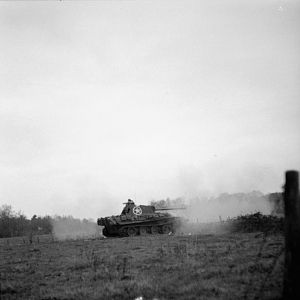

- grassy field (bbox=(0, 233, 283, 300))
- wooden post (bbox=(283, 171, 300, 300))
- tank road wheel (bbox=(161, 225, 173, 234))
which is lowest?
tank road wheel (bbox=(161, 225, 173, 234))

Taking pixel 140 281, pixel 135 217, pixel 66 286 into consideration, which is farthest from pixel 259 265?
pixel 135 217

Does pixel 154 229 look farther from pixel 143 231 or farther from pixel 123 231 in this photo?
pixel 123 231

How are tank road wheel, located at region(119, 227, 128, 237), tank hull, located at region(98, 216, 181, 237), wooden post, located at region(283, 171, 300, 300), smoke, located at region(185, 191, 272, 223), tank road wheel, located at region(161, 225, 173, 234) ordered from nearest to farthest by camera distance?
wooden post, located at region(283, 171, 300, 300) < tank road wheel, located at region(119, 227, 128, 237) < tank hull, located at region(98, 216, 181, 237) < tank road wheel, located at region(161, 225, 173, 234) < smoke, located at region(185, 191, 272, 223)

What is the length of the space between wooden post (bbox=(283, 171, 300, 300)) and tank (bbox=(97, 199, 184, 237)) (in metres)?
26.3

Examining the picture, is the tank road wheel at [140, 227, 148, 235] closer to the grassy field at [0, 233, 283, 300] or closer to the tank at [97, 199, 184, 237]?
the tank at [97, 199, 184, 237]

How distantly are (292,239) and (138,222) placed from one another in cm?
2719

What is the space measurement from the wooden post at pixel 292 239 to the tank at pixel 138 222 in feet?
86.2

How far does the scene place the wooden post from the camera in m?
5.29

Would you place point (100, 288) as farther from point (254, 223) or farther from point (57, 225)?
point (57, 225)

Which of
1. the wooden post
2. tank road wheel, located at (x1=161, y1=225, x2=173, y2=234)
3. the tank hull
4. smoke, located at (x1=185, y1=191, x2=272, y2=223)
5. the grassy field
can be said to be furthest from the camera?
smoke, located at (x1=185, y1=191, x2=272, y2=223)

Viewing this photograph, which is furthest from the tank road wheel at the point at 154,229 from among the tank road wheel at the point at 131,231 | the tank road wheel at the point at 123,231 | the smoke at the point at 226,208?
the smoke at the point at 226,208

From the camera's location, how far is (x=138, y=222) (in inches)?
1252

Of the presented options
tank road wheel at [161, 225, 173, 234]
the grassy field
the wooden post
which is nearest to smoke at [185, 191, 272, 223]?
tank road wheel at [161, 225, 173, 234]

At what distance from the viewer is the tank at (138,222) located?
A: 31.0 meters
